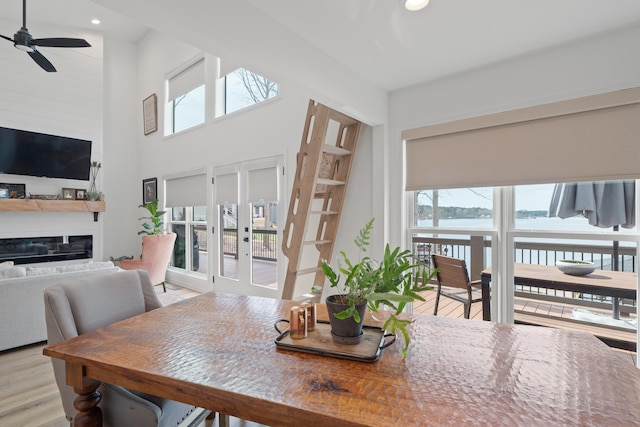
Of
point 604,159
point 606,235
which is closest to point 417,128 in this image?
point 604,159

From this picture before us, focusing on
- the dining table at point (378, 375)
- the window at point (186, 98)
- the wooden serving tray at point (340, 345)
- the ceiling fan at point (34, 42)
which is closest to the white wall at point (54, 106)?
the window at point (186, 98)

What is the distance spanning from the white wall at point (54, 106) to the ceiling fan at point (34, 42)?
205 cm

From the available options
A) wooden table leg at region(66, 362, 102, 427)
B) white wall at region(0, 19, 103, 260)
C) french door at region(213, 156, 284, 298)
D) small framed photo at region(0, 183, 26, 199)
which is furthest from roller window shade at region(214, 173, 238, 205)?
wooden table leg at region(66, 362, 102, 427)

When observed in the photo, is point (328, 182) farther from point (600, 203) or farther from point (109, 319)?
point (600, 203)

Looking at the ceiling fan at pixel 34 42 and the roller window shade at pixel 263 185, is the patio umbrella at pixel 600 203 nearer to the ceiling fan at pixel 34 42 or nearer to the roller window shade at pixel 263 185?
the roller window shade at pixel 263 185

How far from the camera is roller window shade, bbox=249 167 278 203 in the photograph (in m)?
4.02

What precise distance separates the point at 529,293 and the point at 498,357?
188 cm

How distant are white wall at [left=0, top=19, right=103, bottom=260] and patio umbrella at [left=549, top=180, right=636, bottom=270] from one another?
695 cm

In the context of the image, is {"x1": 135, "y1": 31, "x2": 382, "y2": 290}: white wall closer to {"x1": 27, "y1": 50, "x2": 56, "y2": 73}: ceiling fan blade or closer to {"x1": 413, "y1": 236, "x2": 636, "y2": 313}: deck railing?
{"x1": 413, "y1": 236, "x2": 636, "y2": 313}: deck railing

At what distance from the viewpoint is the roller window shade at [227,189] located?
15.0 ft

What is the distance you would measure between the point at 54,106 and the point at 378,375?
6.95 meters

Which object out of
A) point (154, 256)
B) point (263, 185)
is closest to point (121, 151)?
point (154, 256)

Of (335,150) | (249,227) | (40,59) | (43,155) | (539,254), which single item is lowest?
(539,254)

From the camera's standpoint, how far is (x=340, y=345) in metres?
1.11
